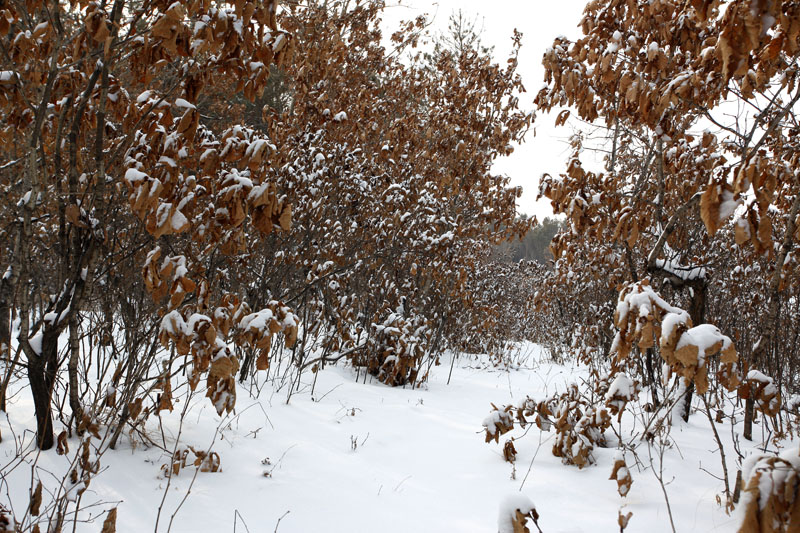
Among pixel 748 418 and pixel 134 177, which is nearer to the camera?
pixel 134 177

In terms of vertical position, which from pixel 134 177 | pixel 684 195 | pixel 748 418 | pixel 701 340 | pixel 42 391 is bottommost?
pixel 42 391

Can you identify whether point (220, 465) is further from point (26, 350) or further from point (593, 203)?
point (593, 203)

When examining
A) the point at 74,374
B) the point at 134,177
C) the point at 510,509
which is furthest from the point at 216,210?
the point at 510,509

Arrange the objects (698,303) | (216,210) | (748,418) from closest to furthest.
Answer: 1. (216,210)
2. (748,418)
3. (698,303)

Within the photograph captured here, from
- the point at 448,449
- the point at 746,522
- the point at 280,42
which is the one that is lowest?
the point at 448,449

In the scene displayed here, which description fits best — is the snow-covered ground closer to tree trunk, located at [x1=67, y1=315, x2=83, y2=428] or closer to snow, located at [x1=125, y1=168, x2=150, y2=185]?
tree trunk, located at [x1=67, y1=315, x2=83, y2=428]

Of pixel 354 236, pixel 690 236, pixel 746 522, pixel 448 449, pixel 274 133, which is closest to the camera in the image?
pixel 746 522

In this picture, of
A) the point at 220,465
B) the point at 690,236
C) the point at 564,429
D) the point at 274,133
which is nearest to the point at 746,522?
the point at 564,429

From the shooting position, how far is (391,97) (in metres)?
7.63

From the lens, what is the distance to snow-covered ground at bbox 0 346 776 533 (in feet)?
7.44

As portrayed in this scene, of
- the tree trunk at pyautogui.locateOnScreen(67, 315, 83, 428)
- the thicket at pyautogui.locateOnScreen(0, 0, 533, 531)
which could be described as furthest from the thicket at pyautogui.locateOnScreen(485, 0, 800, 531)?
the tree trunk at pyautogui.locateOnScreen(67, 315, 83, 428)

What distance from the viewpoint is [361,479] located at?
2812 millimetres

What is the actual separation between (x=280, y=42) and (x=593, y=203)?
2.05 m

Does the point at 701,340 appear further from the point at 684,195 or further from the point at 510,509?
the point at 684,195
